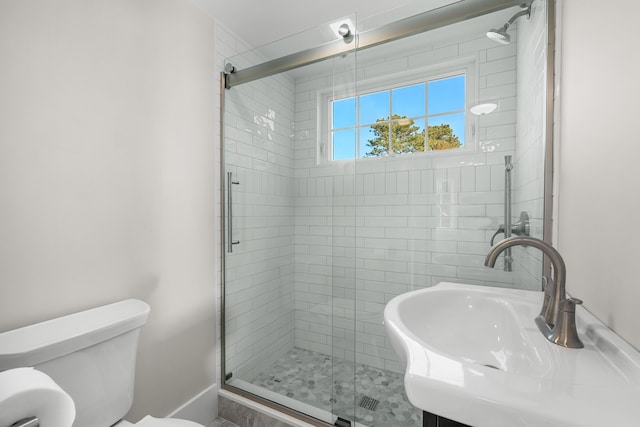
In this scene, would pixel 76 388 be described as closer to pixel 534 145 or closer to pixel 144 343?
pixel 144 343

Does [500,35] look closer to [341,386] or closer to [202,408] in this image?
[341,386]

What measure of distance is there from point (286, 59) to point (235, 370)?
75.6 inches

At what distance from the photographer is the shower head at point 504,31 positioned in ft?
4.23

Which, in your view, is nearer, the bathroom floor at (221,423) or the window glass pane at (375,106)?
the bathroom floor at (221,423)

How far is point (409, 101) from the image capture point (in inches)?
74.0

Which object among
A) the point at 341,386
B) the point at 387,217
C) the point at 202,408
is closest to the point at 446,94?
the point at 387,217

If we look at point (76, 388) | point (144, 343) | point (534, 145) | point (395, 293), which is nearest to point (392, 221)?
point (395, 293)

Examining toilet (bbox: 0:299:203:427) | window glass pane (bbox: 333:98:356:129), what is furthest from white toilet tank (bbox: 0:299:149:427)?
window glass pane (bbox: 333:98:356:129)

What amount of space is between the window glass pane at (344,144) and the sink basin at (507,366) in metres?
0.88

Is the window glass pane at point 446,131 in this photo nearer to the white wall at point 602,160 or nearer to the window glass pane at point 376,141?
the window glass pane at point 376,141

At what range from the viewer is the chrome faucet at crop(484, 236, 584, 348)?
27.5 inches

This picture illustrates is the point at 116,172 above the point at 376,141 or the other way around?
the other way around

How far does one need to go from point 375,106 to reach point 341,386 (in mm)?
1663

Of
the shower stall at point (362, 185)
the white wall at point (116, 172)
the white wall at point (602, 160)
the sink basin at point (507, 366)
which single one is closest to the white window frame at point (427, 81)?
the shower stall at point (362, 185)
